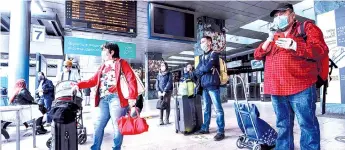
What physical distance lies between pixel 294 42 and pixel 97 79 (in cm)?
187

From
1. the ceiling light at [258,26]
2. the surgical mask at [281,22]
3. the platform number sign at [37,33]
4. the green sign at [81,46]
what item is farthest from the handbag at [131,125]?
the ceiling light at [258,26]

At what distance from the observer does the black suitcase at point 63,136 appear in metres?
1.82

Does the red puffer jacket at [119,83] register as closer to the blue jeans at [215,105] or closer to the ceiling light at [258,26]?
the blue jeans at [215,105]

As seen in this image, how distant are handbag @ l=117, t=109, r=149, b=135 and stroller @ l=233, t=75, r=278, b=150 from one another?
3.54ft

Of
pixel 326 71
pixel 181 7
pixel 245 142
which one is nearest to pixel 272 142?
pixel 245 142

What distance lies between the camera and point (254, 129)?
229 centimetres

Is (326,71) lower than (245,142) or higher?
higher

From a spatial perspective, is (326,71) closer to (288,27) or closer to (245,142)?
(288,27)

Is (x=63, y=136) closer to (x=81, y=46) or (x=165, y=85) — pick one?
(x=165, y=85)

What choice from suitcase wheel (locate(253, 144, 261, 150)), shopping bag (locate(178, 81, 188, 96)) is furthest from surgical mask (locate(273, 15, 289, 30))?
shopping bag (locate(178, 81, 188, 96))

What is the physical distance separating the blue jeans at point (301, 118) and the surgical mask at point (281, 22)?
0.54m

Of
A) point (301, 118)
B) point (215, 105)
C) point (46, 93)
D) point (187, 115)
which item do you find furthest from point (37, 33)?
point (301, 118)

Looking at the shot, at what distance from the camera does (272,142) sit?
7.71ft

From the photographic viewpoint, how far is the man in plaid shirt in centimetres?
164
